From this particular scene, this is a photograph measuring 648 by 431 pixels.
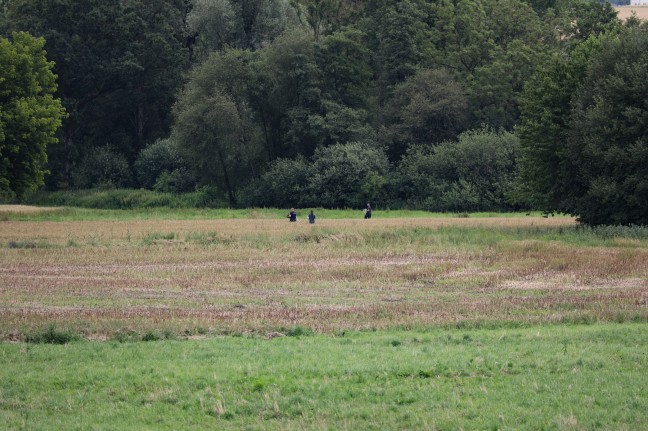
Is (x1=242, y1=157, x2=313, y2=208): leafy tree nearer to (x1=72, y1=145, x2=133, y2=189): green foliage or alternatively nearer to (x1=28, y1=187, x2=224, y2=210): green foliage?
(x1=28, y1=187, x2=224, y2=210): green foliage

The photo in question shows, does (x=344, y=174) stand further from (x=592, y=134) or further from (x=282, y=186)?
(x=592, y=134)

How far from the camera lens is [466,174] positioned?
290ft

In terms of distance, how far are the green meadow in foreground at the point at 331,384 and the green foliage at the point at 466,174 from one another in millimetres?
68060

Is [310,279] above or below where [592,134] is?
below

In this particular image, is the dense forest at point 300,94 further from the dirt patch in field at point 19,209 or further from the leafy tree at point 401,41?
the dirt patch in field at point 19,209

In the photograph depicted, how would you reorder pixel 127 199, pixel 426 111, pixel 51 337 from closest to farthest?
pixel 51 337
pixel 127 199
pixel 426 111

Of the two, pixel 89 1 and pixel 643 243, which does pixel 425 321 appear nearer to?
pixel 643 243

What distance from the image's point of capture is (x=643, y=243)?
42.5 metres

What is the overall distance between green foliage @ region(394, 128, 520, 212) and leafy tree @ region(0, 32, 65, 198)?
35.5 m

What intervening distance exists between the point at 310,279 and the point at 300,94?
62106 millimetres

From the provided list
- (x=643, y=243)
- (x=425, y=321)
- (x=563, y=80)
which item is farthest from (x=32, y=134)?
(x=425, y=321)

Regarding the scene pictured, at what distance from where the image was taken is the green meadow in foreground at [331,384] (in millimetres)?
13445

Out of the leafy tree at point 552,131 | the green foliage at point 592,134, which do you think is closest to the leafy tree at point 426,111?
the green foliage at point 592,134

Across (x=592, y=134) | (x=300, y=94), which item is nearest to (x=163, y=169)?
(x=300, y=94)
